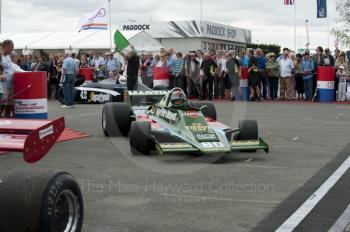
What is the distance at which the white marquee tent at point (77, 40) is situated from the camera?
1292 inches

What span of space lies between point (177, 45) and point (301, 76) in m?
30.3

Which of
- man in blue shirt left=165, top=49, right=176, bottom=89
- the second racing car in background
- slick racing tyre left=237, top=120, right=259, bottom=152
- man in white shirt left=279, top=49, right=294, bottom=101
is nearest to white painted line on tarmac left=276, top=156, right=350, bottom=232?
slick racing tyre left=237, top=120, right=259, bottom=152

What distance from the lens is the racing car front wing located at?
327 inches

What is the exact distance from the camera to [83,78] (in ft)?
74.2

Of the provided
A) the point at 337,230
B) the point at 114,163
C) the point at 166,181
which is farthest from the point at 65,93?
the point at 337,230

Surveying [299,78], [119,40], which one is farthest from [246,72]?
[119,40]

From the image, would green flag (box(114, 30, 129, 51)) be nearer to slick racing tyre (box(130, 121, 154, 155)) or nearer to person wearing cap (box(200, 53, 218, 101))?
person wearing cap (box(200, 53, 218, 101))

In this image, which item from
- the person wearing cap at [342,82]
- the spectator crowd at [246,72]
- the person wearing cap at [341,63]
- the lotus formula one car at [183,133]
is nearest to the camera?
the lotus formula one car at [183,133]

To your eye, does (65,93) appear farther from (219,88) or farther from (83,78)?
(219,88)

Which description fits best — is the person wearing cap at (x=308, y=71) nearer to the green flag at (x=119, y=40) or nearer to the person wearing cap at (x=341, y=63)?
the person wearing cap at (x=341, y=63)

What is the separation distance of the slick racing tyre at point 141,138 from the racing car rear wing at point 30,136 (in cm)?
345

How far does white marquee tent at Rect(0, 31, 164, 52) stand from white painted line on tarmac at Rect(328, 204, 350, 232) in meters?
27.3

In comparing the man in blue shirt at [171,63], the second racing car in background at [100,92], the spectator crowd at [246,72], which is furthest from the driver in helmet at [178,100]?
the man in blue shirt at [171,63]

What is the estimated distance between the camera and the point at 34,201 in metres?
3.99
